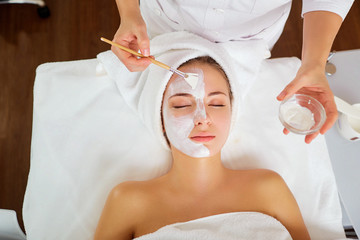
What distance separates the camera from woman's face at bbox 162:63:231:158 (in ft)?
3.82

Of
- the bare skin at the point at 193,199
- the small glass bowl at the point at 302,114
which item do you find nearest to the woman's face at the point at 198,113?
the bare skin at the point at 193,199

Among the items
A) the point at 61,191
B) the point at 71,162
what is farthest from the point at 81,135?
the point at 61,191

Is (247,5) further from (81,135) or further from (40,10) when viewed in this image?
(40,10)

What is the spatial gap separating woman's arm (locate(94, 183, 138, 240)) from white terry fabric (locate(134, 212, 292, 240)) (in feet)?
0.40

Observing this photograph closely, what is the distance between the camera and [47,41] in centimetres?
227

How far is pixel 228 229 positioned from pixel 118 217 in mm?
468

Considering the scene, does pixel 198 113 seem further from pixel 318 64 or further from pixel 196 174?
pixel 318 64

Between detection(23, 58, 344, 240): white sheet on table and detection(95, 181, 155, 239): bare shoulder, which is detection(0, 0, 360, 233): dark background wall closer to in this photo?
detection(23, 58, 344, 240): white sheet on table

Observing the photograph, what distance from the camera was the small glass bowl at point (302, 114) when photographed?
113 centimetres

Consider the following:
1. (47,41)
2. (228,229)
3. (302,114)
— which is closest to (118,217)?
(228,229)

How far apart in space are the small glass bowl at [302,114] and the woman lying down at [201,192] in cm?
25

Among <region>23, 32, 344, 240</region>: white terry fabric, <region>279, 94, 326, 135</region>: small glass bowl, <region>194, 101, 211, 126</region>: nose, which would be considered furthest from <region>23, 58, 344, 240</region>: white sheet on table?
<region>194, 101, 211, 126</region>: nose

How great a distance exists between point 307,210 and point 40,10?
2349mm

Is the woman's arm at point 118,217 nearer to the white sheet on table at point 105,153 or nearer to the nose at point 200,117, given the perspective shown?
the white sheet on table at point 105,153
